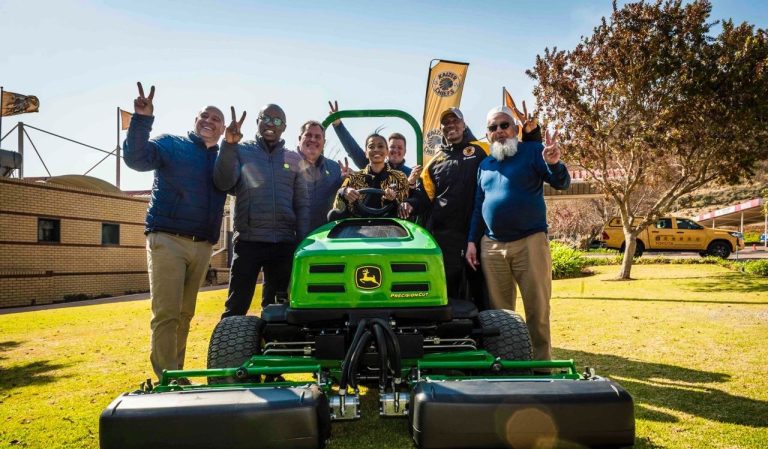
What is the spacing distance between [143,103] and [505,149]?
290cm

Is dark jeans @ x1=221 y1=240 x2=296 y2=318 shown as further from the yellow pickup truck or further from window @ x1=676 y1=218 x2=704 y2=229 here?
window @ x1=676 y1=218 x2=704 y2=229

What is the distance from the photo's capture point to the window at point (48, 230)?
1520cm

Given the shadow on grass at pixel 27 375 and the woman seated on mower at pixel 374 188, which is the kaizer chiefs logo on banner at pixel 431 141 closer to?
the woman seated on mower at pixel 374 188

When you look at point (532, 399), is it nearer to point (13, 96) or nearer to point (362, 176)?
point (362, 176)

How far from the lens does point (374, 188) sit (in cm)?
452

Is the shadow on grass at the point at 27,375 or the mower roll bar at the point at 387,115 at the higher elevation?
the mower roll bar at the point at 387,115

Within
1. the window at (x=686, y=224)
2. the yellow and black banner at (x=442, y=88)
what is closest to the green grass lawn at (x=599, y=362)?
the yellow and black banner at (x=442, y=88)

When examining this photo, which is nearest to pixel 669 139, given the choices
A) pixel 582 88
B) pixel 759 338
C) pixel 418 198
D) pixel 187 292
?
pixel 582 88

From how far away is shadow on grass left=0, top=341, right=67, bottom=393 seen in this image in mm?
5125

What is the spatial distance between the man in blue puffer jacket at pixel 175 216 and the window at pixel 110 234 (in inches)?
581

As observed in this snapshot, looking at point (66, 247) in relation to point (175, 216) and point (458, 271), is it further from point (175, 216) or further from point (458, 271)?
point (458, 271)

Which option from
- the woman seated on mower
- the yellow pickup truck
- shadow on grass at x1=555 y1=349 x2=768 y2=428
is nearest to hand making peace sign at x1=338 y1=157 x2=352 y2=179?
the woman seated on mower

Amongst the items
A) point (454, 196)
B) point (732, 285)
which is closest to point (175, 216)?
point (454, 196)

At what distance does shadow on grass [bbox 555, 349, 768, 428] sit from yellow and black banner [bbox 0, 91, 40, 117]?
65.8ft
